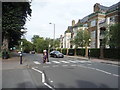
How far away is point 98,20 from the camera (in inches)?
2263

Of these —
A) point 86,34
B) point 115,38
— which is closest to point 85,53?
point 86,34

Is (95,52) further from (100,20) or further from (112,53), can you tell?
(100,20)

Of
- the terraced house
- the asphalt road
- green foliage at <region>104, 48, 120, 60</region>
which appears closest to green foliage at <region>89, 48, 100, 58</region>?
green foliage at <region>104, 48, 120, 60</region>

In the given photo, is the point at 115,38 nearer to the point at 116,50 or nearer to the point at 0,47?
the point at 116,50

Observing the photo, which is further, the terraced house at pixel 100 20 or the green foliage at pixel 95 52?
the terraced house at pixel 100 20

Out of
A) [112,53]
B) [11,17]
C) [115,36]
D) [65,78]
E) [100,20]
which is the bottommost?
[65,78]

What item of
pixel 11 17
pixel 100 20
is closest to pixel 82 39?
pixel 100 20

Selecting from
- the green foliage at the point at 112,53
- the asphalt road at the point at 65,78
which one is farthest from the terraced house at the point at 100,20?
the asphalt road at the point at 65,78

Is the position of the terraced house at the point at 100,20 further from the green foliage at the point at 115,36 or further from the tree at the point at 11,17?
the tree at the point at 11,17

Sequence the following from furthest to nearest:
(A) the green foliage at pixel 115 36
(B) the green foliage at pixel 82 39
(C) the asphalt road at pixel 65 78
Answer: (B) the green foliage at pixel 82 39 < (A) the green foliage at pixel 115 36 < (C) the asphalt road at pixel 65 78

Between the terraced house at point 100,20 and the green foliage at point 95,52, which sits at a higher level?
the terraced house at point 100,20

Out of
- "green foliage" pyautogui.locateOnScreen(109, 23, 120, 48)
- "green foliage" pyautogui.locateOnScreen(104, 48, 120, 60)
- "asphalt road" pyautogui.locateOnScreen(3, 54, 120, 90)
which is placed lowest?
"asphalt road" pyautogui.locateOnScreen(3, 54, 120, 90)

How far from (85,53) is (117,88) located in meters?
39.7

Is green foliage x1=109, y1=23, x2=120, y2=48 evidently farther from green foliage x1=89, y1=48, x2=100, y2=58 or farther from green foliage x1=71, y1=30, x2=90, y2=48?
green foliage x1=71, y1=30, x2=90, y2=48
